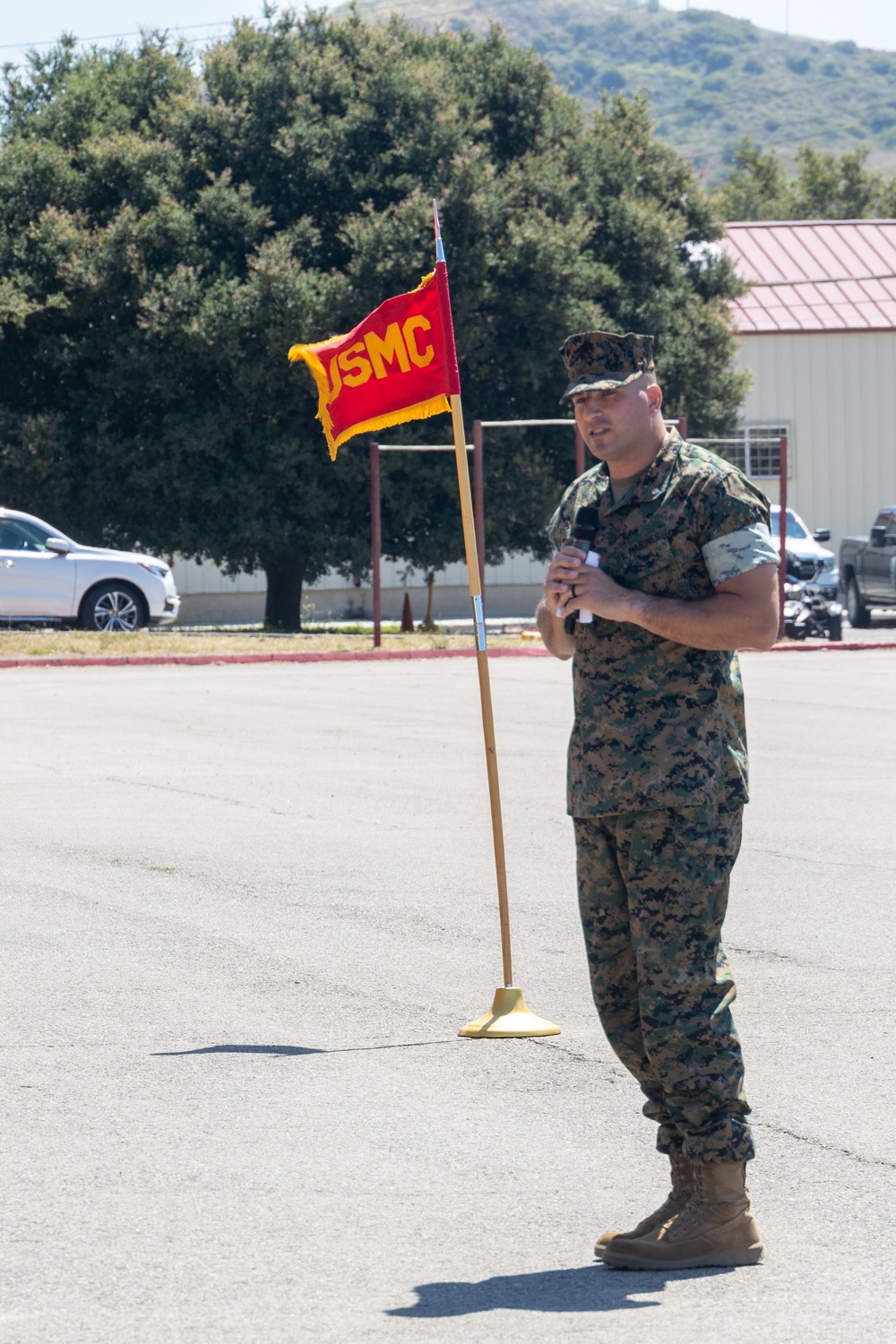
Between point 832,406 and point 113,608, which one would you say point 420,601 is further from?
point 113,608

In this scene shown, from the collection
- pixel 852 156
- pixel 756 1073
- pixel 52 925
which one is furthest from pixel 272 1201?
pixel 852 156

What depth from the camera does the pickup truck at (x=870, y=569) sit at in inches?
1236

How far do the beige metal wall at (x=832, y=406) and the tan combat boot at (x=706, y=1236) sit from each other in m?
39.8

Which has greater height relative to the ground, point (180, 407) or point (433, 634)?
point (180, 407)

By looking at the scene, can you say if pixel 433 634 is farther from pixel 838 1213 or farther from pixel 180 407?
pixel 838 1213

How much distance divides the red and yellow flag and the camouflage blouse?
10.4 feet

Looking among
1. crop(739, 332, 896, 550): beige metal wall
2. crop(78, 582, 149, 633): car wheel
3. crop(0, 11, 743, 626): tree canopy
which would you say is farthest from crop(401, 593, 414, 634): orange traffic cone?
crop(739, 332, 896, 550): beige metal wall

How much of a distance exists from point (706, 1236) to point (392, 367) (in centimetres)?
443

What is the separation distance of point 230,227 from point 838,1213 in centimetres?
2898

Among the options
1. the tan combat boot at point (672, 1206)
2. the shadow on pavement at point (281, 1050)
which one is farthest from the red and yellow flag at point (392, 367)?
the tan combat boot at point (672, 1206)

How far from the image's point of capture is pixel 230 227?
31.9 metres

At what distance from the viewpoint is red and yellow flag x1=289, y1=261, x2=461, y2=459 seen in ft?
25.0

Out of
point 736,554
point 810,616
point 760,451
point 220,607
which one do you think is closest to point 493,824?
point 736,554

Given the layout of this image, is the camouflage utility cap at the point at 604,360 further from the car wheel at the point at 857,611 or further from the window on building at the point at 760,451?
the window on building at the point at 760,451
